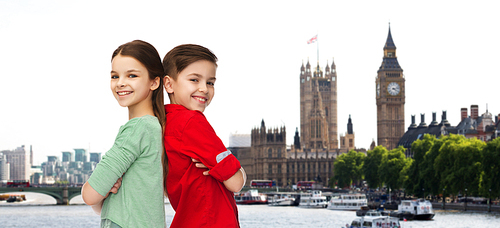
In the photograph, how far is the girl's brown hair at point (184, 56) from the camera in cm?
476

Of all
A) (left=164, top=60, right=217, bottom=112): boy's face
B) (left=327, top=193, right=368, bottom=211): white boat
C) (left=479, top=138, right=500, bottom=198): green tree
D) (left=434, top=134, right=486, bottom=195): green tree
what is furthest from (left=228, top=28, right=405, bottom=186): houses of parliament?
(left=164, top=60, right=217, bottom=112): boy's face

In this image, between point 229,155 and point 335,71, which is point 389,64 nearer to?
point 335,71

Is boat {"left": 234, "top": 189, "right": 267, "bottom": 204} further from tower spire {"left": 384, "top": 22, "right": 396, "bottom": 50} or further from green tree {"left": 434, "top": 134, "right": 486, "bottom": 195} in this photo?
tower spire {"left": 384, "top": 22, "right": 396, "bottom": 50}

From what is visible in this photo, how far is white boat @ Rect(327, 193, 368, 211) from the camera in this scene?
252 ft

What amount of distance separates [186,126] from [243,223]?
5106 cm

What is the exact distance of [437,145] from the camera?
64.6m

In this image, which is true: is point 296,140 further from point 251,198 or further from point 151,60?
point 151,60

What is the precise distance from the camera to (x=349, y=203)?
3066 inches

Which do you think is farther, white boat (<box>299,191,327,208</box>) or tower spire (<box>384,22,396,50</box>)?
tower spire (<box>384,22,396,50</box>)

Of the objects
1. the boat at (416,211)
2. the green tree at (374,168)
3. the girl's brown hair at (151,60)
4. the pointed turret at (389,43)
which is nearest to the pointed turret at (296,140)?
the pointed turret at (389,43)

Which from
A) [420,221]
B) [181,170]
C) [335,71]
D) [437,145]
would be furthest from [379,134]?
[181,170]

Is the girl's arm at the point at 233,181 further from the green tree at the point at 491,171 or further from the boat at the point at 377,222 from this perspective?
the green tree at the point at 491,171

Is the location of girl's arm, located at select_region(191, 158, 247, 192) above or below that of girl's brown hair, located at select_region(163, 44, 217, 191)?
below

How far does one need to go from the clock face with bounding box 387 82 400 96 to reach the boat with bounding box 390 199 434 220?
85.4 meters
